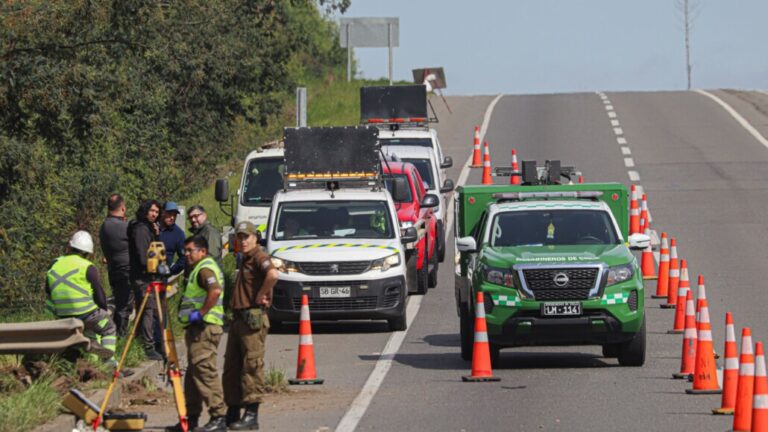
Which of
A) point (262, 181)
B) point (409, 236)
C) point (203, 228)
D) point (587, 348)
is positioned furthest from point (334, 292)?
point (262, 181)

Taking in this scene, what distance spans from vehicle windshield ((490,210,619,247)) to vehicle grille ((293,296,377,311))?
294cm

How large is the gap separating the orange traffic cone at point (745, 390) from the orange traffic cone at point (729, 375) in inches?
29.5

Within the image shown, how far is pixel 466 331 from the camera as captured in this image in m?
17.7

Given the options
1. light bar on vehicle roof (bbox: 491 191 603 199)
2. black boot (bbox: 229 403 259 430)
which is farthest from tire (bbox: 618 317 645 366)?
black boot (bbox: 229 403 259 430)

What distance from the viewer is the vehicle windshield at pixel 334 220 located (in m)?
22.0

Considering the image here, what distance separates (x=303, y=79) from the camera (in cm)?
6488

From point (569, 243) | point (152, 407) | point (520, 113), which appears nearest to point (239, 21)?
point (520, 113)

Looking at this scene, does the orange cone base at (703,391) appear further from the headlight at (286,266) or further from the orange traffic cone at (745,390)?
the headlight at (286,266)

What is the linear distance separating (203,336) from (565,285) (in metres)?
4.96

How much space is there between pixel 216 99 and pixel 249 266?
27.0 meters

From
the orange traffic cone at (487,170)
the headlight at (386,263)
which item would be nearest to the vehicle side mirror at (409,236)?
the headlight at (386,263)

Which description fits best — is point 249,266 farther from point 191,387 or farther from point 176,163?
point 176,163

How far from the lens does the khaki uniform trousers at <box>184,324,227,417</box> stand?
43.0 feet

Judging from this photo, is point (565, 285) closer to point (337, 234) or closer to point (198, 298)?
point (198, 298)
